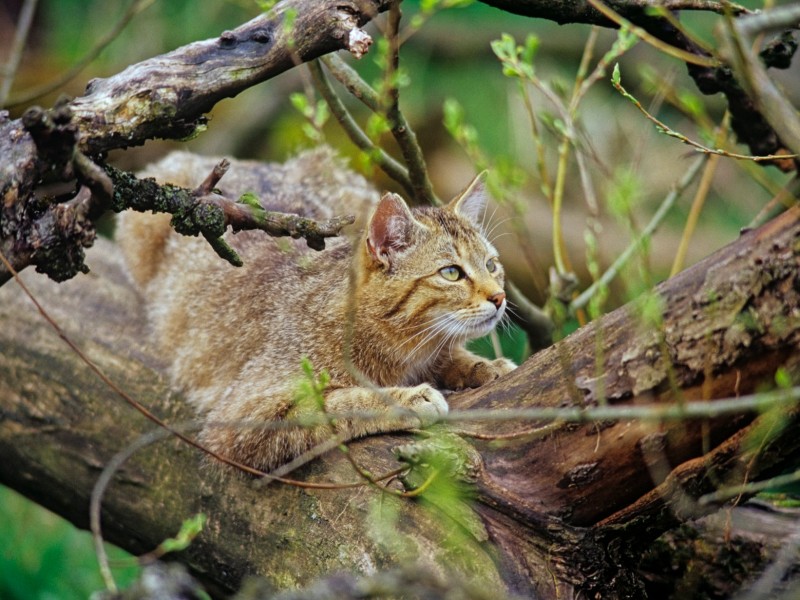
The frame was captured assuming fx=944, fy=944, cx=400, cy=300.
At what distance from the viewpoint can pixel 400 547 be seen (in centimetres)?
288

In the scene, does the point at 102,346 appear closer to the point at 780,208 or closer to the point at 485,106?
the point at 780,208

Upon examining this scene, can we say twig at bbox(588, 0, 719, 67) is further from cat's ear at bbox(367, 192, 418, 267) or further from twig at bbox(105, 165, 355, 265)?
cat's ear at bbox(367, 192, 418, 267)

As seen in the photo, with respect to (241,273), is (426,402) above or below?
Answer: below

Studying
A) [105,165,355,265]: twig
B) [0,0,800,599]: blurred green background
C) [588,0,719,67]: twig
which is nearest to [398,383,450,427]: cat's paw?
[105,165,355,265]: twig

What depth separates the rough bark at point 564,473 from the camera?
2467mm

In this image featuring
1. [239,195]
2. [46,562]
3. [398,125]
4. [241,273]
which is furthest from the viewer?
[46,562]

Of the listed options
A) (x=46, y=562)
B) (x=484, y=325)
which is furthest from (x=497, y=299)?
(x=46, y=562)

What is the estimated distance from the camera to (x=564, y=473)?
2809mm

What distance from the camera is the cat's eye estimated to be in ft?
12.2

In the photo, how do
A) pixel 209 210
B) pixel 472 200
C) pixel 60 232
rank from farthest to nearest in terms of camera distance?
1. pixel 472 200
2. pixel 209 210
3. pixel 60 232

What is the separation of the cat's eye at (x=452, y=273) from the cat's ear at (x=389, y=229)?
181 mm

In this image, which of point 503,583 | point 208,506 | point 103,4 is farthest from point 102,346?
point 103,4

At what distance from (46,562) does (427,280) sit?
3133mm

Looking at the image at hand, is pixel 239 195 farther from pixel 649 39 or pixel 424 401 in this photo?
pixel 649 39
